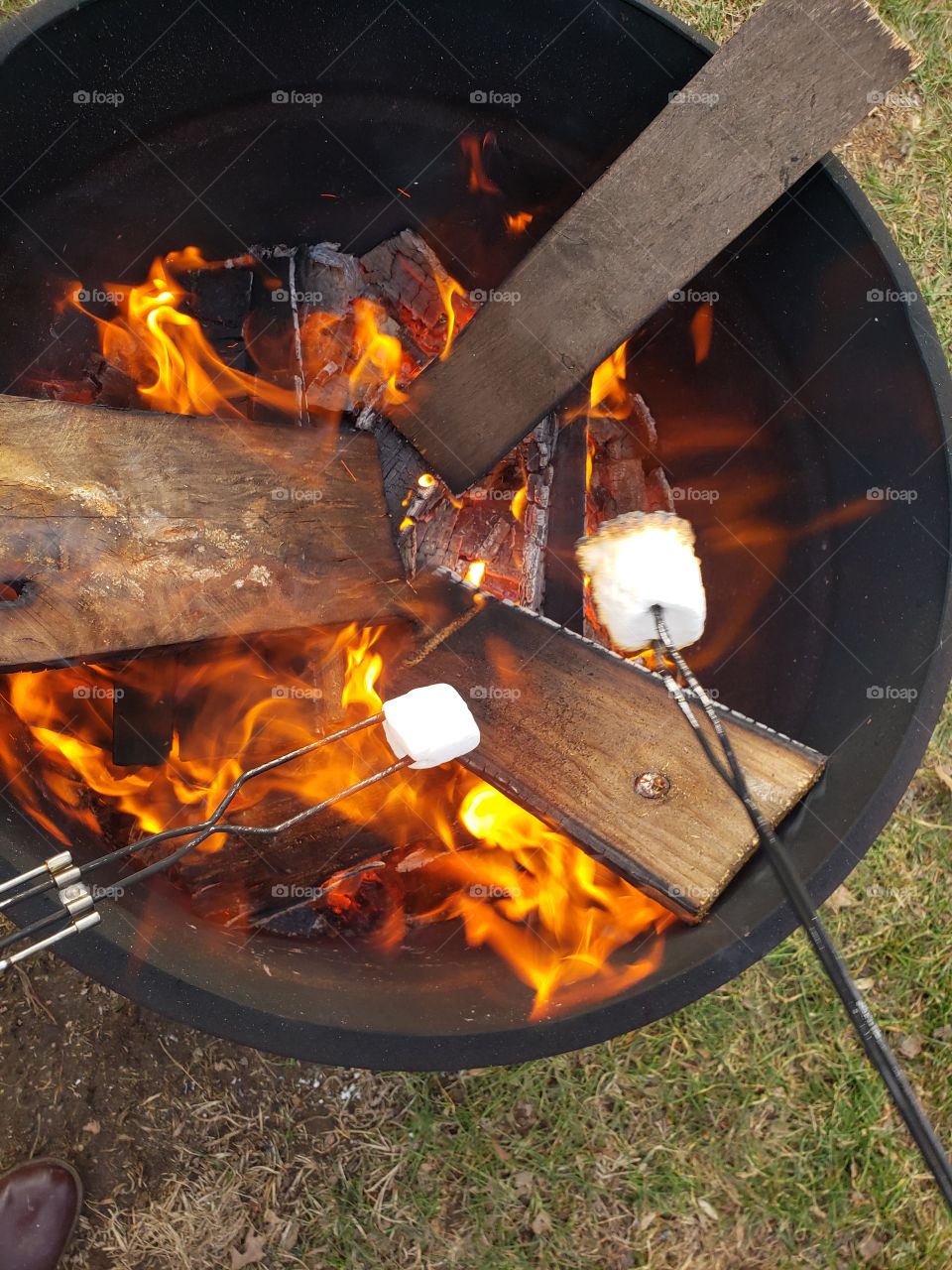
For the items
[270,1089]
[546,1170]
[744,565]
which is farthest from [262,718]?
[546,1170]

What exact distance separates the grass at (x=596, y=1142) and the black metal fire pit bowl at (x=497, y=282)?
0.83 meters

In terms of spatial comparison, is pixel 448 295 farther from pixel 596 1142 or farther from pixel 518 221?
pixel 596 1142

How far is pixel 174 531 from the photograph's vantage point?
6.46 ft

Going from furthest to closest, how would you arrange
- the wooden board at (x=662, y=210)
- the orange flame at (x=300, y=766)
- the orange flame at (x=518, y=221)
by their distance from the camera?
the orange flame at (x=518, y=221)
the orange flame at (x=300, y=766)
the wooden board at (x=662, y=210)

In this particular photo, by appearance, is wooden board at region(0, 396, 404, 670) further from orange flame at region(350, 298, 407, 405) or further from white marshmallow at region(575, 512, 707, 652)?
white marshmallow at region(575, 512, 707, 652)

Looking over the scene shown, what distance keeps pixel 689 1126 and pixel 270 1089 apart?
123 centimetres

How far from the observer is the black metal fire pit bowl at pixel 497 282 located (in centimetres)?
189

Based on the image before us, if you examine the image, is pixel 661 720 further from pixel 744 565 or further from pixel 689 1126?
pixel 689 1126

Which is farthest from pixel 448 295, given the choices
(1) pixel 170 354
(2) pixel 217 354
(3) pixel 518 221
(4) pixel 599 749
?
(4) pixel 599 749

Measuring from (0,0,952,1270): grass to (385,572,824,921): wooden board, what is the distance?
1040 mm

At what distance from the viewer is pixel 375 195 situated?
2.59m

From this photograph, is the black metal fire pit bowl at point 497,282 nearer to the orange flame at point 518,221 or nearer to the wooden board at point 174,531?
the orange flame at point 518,221

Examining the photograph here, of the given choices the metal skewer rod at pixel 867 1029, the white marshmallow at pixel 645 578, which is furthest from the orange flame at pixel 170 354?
the metal skewer rod at pixel 867 1029

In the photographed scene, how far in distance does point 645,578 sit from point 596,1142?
1806 mm
